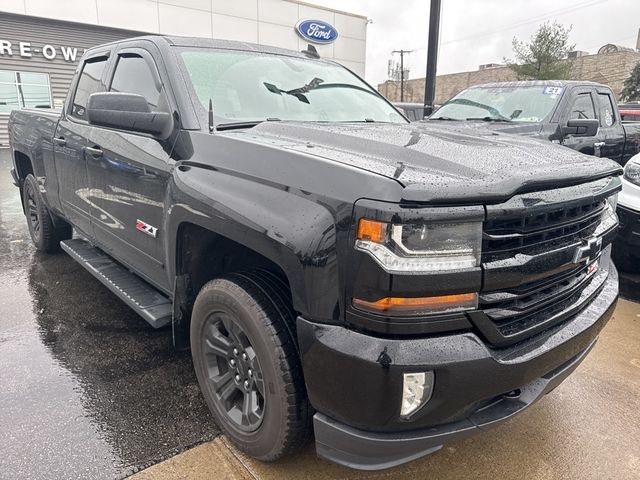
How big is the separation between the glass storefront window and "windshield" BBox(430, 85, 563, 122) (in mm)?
14293

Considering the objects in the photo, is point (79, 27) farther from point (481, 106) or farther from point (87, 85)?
point (87, 85)

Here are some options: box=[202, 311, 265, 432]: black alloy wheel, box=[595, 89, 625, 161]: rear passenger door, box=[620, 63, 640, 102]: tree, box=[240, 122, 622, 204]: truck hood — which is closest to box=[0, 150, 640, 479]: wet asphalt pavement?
box=[202, 311, 265, 432]: black alloy wheel

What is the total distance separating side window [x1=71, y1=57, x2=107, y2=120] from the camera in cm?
365

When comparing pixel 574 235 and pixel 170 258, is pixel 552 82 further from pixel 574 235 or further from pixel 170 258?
pixel 170 258

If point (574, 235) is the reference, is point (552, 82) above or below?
above

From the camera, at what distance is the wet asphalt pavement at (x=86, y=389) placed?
89.7 inches

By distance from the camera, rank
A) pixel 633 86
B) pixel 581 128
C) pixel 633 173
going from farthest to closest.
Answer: pixel 633 86 → pixel 581 128 → pixel 633 173

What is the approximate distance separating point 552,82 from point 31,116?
21.3 feet

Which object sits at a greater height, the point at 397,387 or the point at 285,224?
the point at 285,224

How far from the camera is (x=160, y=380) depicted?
2938 mm

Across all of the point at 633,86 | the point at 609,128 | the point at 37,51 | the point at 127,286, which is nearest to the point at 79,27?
the point at 37,51

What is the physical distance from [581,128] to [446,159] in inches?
203

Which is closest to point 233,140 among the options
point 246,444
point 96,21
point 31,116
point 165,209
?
point 165,209

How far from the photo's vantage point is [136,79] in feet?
10.1
